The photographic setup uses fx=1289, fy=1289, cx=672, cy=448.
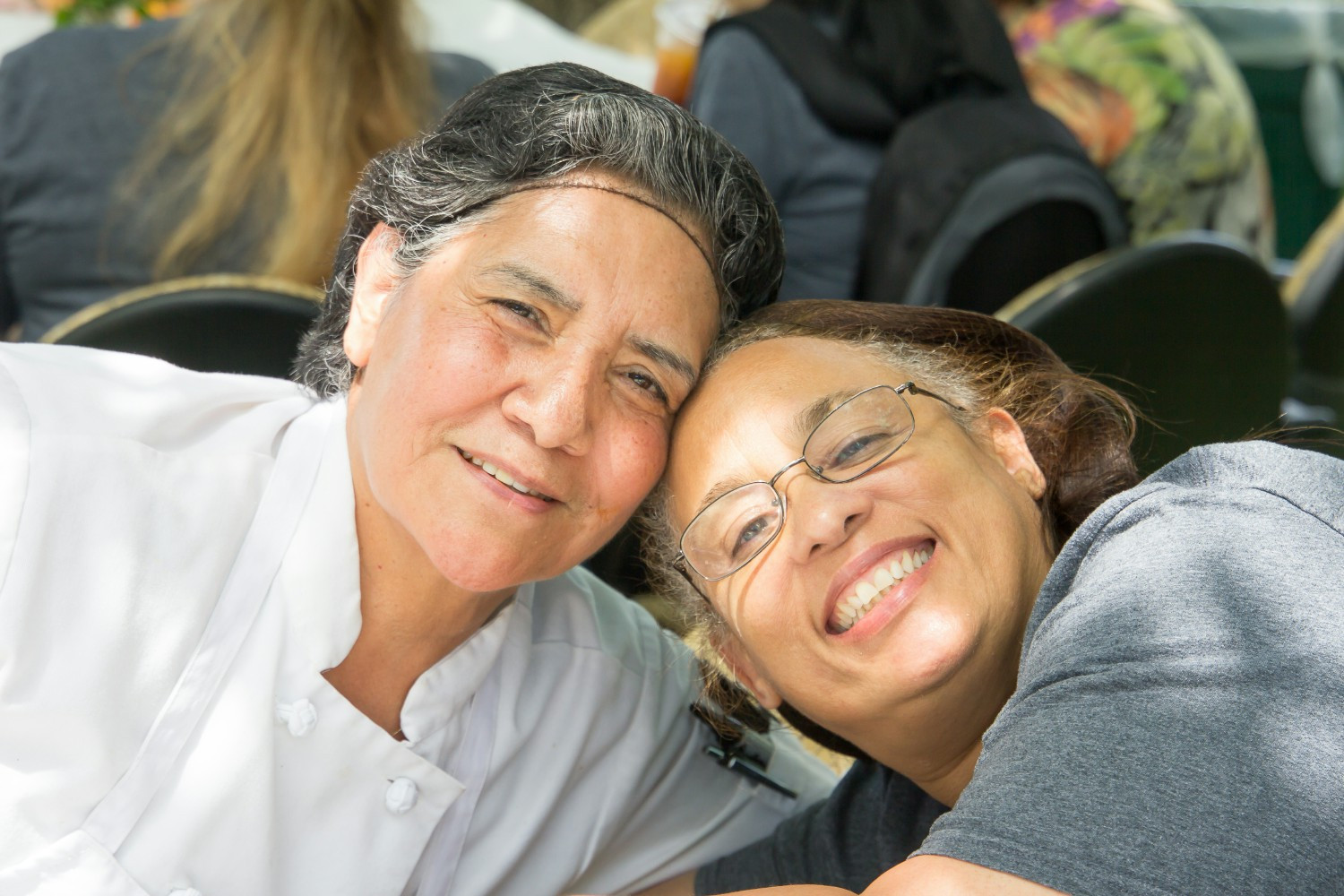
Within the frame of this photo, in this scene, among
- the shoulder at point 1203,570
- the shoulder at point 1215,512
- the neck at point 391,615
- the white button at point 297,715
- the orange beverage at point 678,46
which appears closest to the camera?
the shoulder at point 1203,570

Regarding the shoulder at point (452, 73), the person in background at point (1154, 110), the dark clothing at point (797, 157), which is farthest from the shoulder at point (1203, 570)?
the shoulder at point (452, 73)

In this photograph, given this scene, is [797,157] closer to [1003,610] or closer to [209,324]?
[209,324]

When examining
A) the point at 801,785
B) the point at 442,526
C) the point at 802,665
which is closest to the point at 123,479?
the point at 442,526

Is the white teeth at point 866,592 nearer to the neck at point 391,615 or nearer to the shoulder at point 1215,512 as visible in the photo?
the shoulder at point 1215,512

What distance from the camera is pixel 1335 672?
1.08m

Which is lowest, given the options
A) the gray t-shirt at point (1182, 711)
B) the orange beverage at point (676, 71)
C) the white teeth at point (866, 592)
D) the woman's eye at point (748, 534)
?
the orange beverage at point (676, 71)

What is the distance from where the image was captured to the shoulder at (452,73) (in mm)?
2697

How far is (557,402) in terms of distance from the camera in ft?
4.62

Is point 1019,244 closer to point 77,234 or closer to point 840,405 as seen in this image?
point 840,405

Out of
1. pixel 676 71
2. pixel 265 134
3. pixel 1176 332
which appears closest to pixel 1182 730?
pixel 1176 332

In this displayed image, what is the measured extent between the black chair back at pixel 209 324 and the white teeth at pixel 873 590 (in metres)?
0.95

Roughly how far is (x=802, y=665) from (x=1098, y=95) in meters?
2.05

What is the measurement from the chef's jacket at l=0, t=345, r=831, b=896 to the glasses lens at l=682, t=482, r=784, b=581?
308 mm

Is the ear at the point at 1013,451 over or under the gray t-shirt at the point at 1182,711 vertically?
under
